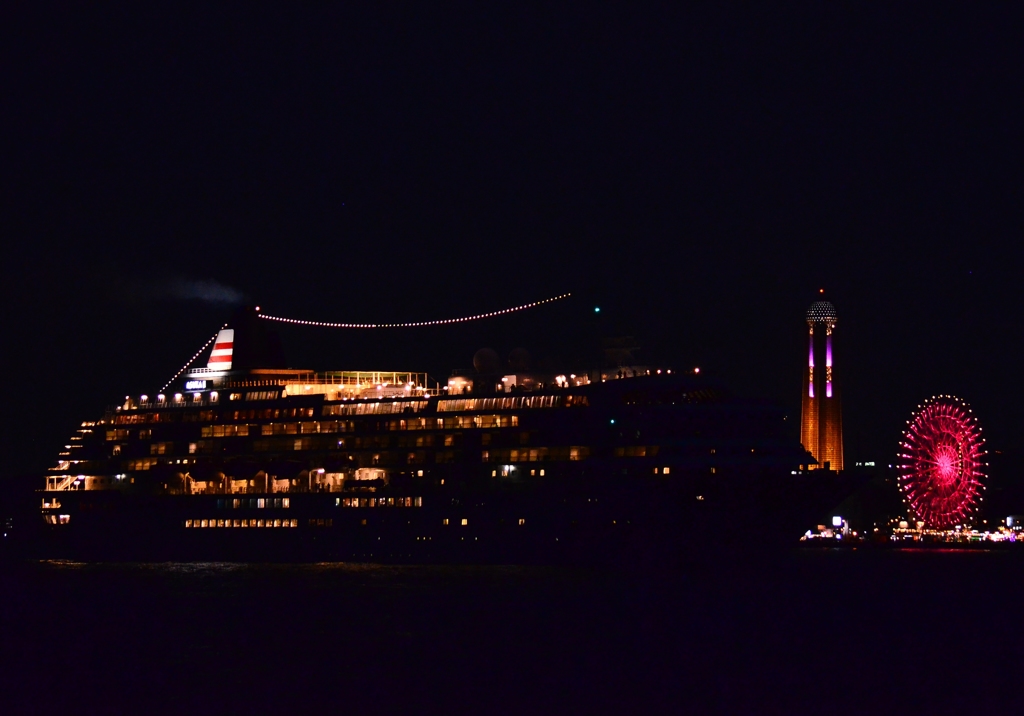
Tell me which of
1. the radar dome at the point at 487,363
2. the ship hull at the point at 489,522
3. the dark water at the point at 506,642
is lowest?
the dark water at the point at 506,642

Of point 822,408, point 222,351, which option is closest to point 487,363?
point 222,351

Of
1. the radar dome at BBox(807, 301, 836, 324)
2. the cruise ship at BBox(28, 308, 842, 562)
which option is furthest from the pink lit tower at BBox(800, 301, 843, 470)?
the cruise ship at BBox(28, 308, 842, 562)

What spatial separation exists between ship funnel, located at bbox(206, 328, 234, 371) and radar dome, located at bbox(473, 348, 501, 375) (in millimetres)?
17149

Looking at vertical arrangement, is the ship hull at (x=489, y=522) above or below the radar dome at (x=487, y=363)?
below

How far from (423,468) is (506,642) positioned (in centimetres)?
2529

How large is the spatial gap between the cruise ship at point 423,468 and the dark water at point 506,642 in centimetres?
228

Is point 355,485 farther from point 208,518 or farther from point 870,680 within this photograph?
point 870,680

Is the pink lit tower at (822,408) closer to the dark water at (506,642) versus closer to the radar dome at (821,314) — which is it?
the radar dome at (821,314)

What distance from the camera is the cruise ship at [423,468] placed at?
220ft

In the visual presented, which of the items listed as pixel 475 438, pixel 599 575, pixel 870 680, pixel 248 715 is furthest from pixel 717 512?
pixel 248 715

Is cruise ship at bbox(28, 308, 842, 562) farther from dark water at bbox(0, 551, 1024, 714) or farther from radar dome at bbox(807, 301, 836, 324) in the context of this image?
radar dome at bbox(807, 301, 836, 324)

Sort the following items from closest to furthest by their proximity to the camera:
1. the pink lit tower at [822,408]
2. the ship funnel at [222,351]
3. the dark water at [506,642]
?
the dark water at [506,642], the ship funnel at [222,351], the pink lit tower at [822,408]

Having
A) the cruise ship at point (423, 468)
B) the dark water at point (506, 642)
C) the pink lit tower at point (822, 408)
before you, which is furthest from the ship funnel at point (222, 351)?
the pink lit tower at point (822, 408)

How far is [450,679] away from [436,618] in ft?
38.4
